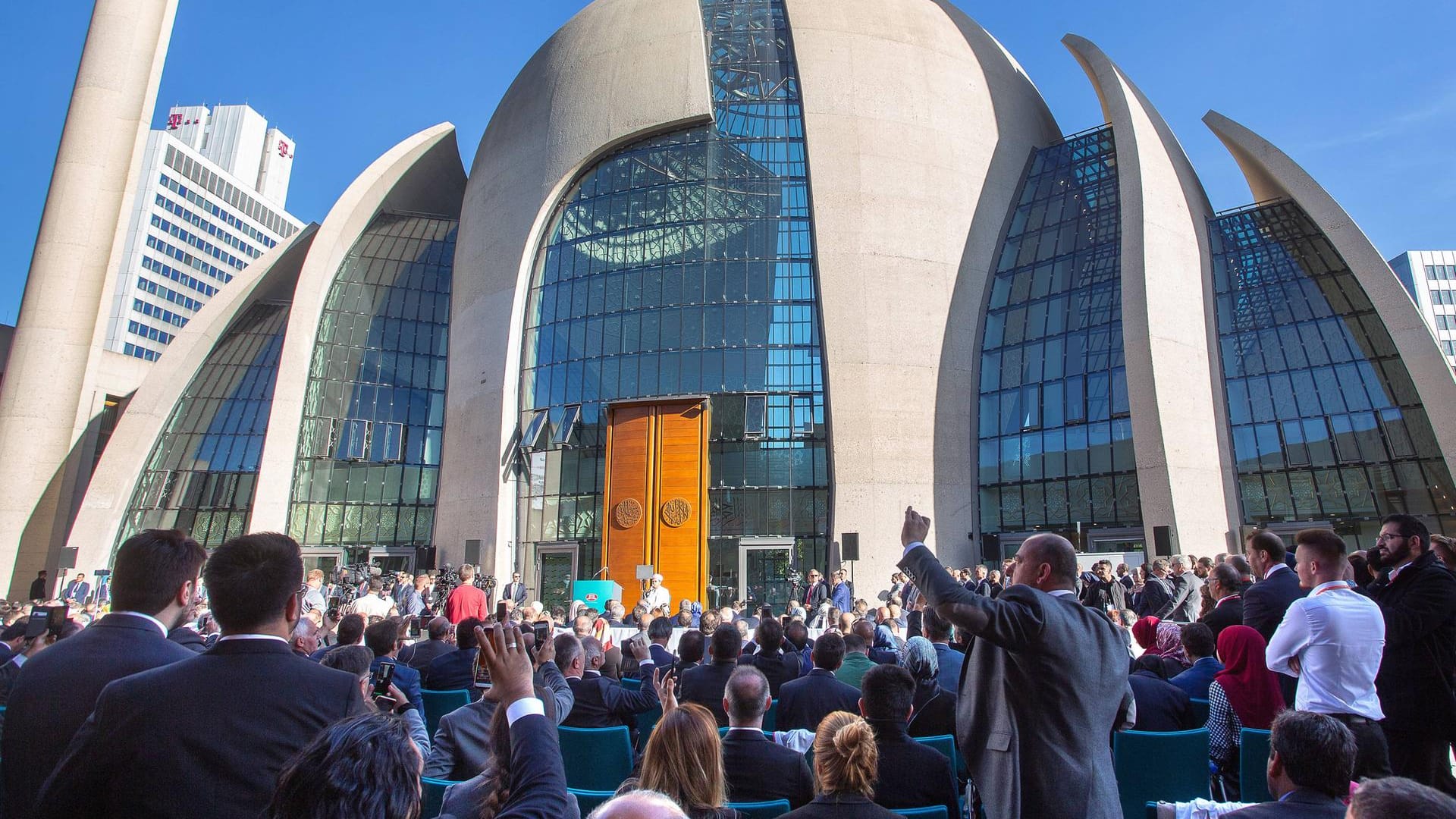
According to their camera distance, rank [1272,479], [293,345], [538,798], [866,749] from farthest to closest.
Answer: [293,345] → [1272,479] → [866,749] → [538,798]

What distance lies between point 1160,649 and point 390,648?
249 inches

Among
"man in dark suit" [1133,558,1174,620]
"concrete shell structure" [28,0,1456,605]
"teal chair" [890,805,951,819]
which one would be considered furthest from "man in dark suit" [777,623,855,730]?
"concrete shell structure" [28,0,1456,605]

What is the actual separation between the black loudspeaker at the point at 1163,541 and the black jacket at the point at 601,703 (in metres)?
19.8

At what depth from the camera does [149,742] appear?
233 centimetres

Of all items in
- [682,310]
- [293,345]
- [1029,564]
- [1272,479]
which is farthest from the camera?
[293,345]

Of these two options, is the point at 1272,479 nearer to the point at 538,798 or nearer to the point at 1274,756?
the point at 1274,756

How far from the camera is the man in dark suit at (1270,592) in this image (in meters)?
5.93

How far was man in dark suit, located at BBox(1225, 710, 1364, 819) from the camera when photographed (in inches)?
120

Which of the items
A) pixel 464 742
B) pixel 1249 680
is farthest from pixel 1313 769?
pixel 464 742

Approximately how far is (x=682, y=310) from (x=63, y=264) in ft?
66.5

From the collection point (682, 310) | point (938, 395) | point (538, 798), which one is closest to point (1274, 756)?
point (538, 798)

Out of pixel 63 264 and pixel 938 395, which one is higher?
pixel 63 264

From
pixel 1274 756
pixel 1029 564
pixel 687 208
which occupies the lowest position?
pixel 1274 756

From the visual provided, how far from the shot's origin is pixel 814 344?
28.1 metres
